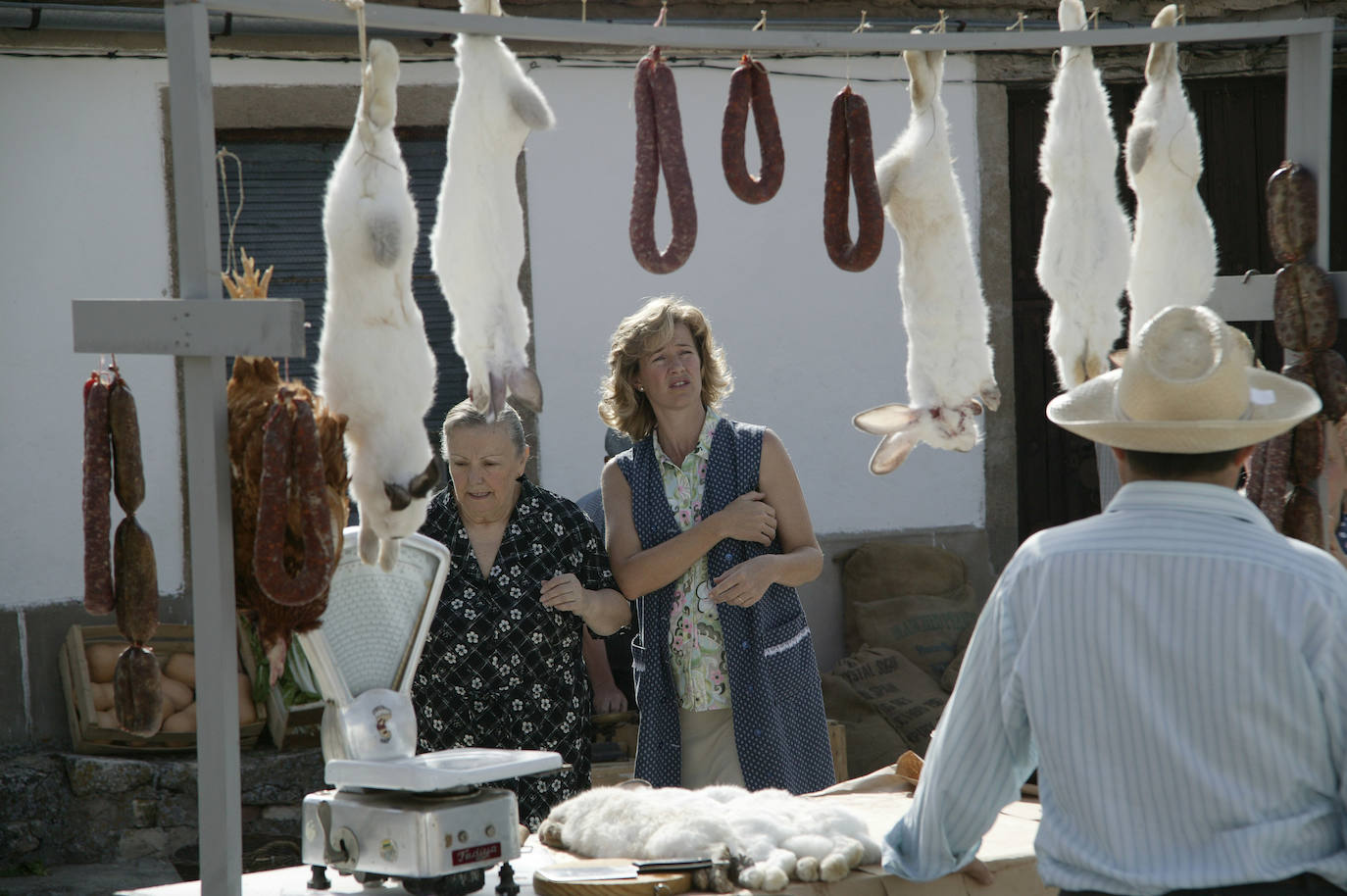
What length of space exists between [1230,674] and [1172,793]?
19 centimetres

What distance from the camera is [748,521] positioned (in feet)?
11.8

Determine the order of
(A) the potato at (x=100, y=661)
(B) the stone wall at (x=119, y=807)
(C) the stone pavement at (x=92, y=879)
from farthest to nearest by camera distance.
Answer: (A) the potato at (x=100, y=661) < (B) the stone wall at (x=119, y=807) < (C) the stone pavement at (x=92, y=879)

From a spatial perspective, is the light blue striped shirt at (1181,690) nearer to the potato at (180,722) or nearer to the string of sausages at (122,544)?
the string of sausages at (122,544)

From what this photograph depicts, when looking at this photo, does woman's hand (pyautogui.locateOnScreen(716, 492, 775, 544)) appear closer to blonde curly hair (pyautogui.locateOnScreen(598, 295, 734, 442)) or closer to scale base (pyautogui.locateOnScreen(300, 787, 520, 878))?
blonde curly hair (pyautogui.locateOnScreen(598, 295, 734, 442))

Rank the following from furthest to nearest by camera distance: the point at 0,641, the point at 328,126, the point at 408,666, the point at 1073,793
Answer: the point at 328,126 < the point at 0,641 < the point at 408,666 < the point at 1073,793

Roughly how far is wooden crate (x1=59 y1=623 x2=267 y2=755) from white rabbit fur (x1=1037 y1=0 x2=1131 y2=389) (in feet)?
12.9

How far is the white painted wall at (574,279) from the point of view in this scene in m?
5.83

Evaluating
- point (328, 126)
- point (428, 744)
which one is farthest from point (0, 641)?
point (428, 744)

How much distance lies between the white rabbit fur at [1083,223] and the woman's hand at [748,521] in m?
0.89

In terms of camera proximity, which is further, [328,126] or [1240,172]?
[1240,172]

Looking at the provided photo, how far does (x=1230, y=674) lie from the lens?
6.43ft

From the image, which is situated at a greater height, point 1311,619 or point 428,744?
point 1311,619

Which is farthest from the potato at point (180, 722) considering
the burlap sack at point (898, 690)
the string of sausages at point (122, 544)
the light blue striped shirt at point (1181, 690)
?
the light blue striped shirt at point (1181, 690)

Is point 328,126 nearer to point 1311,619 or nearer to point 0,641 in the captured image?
point 0,641
